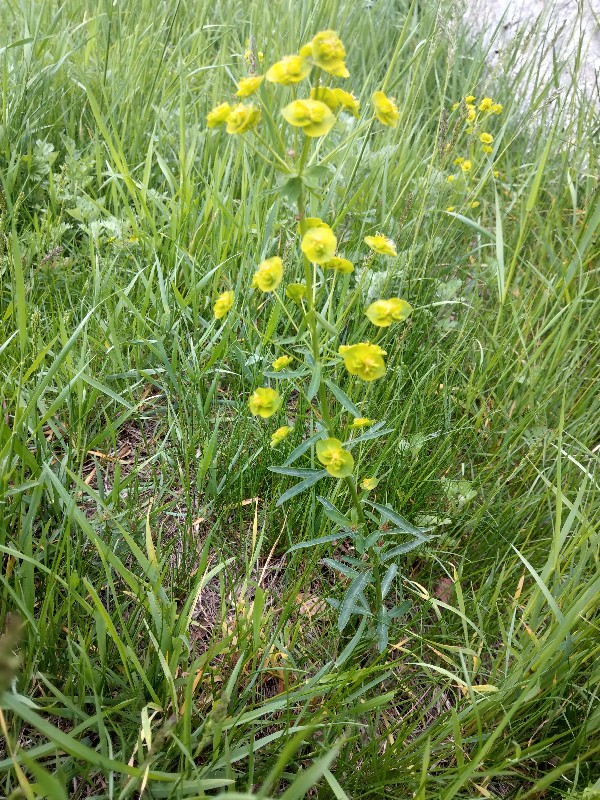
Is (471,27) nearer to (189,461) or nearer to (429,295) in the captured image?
(429,295)

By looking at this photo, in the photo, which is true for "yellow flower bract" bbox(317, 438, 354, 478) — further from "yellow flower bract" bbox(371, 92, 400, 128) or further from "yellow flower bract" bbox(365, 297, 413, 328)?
"yellow flower bract" bbox(371, 92, 400, 128)

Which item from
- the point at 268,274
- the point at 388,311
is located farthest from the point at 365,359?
the point at 268,274

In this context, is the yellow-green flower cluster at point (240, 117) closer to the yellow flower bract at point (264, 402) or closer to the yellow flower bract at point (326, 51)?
the yellow flower bract at point (326, 51)

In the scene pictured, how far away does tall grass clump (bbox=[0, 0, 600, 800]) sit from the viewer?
40.3 inches

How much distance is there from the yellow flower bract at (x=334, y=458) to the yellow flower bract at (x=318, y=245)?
0.30 metres

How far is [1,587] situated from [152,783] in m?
0.44

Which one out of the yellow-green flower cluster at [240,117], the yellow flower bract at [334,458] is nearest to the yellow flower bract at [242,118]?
the yellow-green flower cluster at [240,117]

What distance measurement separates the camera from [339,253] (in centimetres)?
185

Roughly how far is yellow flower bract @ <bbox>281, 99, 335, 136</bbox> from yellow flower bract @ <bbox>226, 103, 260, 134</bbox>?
64 millimetres

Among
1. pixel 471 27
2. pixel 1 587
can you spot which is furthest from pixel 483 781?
pixel 471 27

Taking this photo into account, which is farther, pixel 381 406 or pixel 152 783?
pixel 381 406

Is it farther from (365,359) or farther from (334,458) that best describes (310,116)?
(334,458)

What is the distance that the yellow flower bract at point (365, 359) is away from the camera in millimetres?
1007

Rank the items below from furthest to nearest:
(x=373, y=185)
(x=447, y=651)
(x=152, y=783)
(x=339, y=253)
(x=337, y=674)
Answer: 1. (x=373, y=185)
2. (x=339, y=253)
3. (x=447, y=651)
4. (x=337, y=674)
5. (x=152, y=783)
